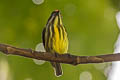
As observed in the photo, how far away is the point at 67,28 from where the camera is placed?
1302 millimetres

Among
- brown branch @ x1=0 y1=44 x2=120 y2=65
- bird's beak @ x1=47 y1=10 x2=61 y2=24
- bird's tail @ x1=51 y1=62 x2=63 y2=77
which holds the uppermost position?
bird's beak @ x1=47 y1=10 x2=61 y2=24

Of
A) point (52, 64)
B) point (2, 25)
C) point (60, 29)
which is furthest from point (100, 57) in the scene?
point (2, 25)

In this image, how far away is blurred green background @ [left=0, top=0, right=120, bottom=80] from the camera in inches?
48.7

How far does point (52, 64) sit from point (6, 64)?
20 centimetres

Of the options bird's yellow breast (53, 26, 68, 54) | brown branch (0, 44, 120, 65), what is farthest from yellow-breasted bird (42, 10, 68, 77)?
brown branch (0, 44, 120, 65)

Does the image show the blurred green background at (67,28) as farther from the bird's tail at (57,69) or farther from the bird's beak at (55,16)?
the bird's beak at (55,16)

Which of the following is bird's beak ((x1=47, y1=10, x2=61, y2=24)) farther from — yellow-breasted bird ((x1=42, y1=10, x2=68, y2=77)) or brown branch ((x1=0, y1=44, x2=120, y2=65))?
brown branch ((x1=0, y1=44, x2=120, y2=65))

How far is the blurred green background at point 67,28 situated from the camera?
1237 mm

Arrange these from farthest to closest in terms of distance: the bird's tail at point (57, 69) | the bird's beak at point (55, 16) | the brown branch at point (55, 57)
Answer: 1. the bird's tail at point (57, 69)
2. the bird's beak at point (55, 16)
3. the brown branch at point (55, 57)

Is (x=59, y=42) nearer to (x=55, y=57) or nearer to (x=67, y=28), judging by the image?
(x=67, y=28)

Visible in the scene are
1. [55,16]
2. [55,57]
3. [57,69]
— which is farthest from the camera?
[57,69]

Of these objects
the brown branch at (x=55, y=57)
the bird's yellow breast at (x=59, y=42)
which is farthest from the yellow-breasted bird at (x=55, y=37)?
the brown branch at (x=55, y=57)

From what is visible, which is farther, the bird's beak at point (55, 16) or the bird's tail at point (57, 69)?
the bird's tail at point (57, 69)

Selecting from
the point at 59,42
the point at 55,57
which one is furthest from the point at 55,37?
the point at 55,57
